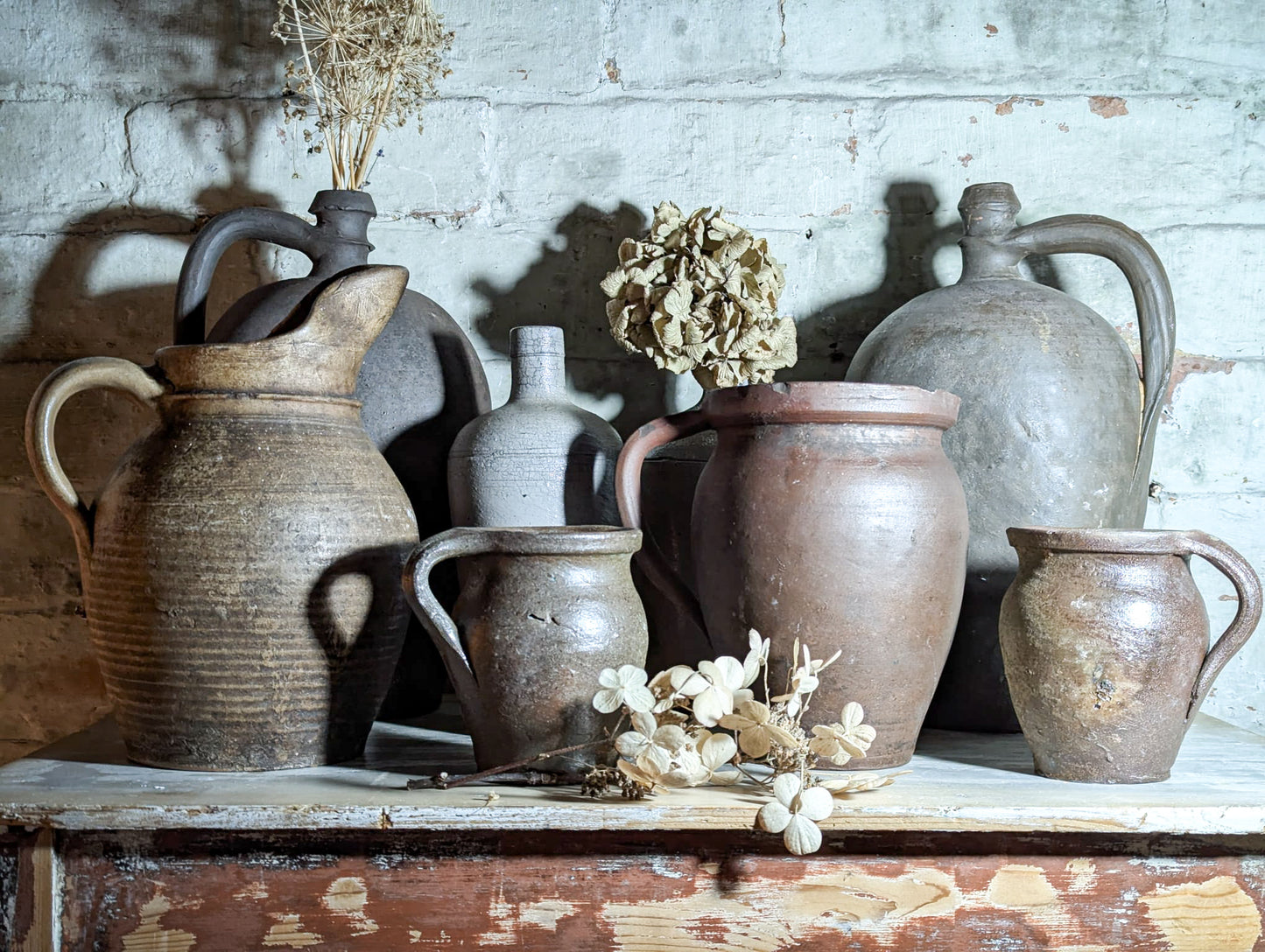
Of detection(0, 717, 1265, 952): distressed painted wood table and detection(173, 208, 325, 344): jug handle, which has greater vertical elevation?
detection(173, 208, 325, 344): jug handle

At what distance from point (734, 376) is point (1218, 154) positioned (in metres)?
0.78

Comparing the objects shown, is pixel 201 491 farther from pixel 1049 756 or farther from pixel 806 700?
pixel 1049 756

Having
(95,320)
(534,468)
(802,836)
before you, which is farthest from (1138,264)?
(95,320)

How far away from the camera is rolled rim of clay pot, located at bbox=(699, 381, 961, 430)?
103 centimetres

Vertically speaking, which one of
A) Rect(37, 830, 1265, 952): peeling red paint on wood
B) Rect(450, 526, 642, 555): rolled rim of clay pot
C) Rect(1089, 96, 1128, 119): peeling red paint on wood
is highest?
Rect(1089, 96, 1128, 119): peeling red paint on wood

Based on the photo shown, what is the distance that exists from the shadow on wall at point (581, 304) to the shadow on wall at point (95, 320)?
0.37 metres

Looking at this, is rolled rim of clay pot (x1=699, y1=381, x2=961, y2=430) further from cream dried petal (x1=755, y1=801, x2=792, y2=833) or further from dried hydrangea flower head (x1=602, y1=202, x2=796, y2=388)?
→ cream dried petal (x1=755, y1=801, x2=792, y2=833)

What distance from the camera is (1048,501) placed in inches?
47.9

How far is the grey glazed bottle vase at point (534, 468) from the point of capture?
4.02 feet

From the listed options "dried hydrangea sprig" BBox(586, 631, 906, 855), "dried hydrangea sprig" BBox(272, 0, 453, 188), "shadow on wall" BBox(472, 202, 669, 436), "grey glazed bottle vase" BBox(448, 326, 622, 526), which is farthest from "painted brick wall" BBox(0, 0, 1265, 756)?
"dried hydrangea sprig" BBox(586, 631, 906, 855)

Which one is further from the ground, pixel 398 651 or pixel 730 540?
pixel 730 540

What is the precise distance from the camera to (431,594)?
0.98m

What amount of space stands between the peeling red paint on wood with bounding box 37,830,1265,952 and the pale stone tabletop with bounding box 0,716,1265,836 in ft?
0.10

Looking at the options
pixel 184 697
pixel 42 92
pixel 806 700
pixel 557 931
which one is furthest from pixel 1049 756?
pixel 42 92
